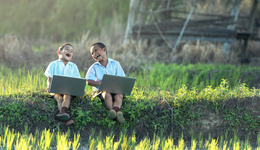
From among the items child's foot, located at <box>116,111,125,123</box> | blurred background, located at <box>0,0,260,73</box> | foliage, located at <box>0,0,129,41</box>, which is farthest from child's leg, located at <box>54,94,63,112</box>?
foliage, located at <box>0,0,129,41</box>

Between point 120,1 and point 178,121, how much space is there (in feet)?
56.3

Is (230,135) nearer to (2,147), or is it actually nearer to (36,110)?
(36,110)

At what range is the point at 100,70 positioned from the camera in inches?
218

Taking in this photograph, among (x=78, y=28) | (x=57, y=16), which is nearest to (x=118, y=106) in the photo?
(x=78, y=28)

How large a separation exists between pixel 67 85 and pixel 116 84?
2.21 feet

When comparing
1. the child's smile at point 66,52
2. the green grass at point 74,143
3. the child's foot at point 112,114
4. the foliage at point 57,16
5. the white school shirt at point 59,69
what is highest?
the foliage at point 57,16

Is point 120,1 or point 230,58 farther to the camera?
point 120,1

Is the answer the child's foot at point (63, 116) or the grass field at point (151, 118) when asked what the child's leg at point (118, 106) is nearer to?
the grass field at point (151, 118)

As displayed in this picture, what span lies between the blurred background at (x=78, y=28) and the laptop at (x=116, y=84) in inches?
187

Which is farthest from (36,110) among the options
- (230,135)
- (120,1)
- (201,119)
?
(120,1)

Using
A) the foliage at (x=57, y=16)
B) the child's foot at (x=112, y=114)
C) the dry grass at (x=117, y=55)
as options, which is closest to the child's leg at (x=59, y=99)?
the child's foot at (x=112, y=114)

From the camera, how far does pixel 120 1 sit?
72.0 feet

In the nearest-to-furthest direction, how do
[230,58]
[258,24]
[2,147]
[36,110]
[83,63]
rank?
[2,147] → [36,110] → [83,63] → [230,58] → [258,24]

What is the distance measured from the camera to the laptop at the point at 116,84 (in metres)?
5.11
